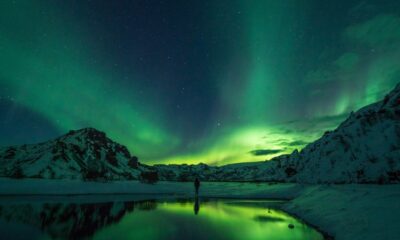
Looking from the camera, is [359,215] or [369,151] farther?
[369,151]

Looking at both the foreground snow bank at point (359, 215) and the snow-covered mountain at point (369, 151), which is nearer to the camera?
the foreground snow bank at point (359, 215)

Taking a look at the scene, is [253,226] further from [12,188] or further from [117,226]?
[12,188]

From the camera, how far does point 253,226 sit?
42.2 ft

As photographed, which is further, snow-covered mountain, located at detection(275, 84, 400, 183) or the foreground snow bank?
snow-covered mountain, located at detection(275, 84, 400, 183)

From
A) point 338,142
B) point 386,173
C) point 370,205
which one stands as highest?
point 338,142

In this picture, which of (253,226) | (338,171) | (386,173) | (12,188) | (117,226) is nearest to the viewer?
(117,226)

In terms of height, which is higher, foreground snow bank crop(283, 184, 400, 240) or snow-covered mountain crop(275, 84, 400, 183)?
snow-covered mountain crop(275, 84, 400, 183)

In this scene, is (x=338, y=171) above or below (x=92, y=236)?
above

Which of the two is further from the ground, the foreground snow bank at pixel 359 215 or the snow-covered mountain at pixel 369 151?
the snow-covered mountain at pixel 369 151

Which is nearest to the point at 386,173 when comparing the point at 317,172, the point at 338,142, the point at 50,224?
the point at 338,142

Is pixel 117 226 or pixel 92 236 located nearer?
pixel 92 236

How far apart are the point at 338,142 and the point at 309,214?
1290 inches

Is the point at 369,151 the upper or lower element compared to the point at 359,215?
upper

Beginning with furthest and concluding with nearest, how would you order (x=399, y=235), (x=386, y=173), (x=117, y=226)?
(x=386, y=173)
(x=117, y=226)
(x=399, y=235)
